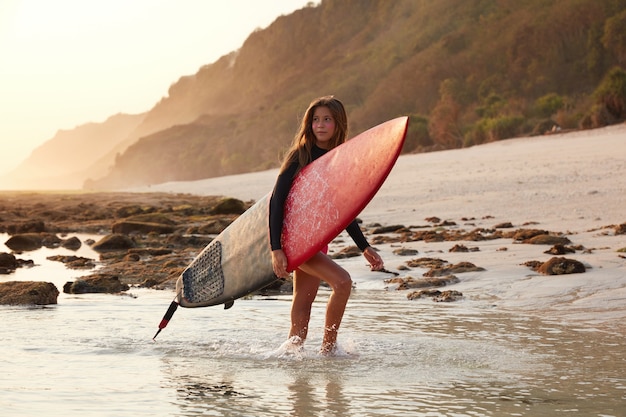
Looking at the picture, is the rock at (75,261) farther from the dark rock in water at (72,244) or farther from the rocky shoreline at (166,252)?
the dark rock in water at (72,244)

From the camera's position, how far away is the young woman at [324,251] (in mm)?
5355

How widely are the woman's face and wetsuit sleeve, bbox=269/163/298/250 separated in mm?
283

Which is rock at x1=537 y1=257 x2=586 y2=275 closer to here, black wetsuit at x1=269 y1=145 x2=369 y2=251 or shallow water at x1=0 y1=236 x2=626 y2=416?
shallow water at x1=0 y1=236 x2=626 y2=416

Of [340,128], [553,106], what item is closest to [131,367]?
[340,128]

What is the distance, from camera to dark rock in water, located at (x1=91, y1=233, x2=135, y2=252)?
13531mm

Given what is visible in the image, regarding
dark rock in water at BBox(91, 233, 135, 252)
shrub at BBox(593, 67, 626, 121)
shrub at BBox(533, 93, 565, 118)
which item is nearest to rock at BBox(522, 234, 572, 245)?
dark rock in water at BBox(91, 233, 135, 252)

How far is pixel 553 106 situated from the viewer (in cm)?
3372

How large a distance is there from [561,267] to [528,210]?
5.19 metres

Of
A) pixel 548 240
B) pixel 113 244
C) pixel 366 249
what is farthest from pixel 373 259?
pixel 113 244

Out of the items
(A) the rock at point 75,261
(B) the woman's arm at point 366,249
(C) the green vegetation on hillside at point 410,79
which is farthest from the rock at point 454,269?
(A) the rock at point 75,261

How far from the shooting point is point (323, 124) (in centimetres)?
545

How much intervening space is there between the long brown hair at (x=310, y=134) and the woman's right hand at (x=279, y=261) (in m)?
0.51

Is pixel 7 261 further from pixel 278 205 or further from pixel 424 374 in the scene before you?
pixel 424 374

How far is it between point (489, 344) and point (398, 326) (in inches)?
36.4
